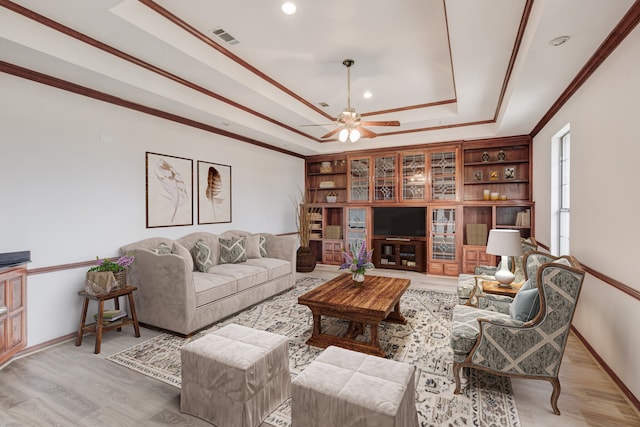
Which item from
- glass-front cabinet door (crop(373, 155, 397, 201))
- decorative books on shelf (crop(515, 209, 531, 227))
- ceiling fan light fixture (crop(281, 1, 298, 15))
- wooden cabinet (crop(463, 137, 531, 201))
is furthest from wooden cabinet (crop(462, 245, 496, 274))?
ceiling fan light fixture (crop(281, 1, 298, 15))

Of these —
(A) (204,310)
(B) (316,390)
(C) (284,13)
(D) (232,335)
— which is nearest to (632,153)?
(B) (316,390)

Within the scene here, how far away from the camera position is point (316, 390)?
1635mm

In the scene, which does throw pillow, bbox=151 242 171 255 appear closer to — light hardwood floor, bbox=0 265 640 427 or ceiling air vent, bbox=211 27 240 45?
light hardwood floor, bbox=0 265 640 427

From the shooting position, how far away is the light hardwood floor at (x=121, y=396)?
78.4 inches

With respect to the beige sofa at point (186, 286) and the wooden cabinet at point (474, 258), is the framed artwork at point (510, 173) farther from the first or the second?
the beige sofa at point (186, 286)

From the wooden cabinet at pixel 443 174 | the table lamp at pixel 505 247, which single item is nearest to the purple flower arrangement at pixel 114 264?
the table lamp at pixel 505 247

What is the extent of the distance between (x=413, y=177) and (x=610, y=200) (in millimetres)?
4048

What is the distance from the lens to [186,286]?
10.5ft

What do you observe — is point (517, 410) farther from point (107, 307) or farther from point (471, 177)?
point (471, 177)

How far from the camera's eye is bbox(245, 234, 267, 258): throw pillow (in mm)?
5083

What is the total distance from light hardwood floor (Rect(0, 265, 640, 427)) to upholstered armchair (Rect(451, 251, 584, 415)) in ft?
0.75

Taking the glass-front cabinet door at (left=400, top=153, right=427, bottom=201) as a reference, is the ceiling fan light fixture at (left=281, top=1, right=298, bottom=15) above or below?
above

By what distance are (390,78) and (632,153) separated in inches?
106

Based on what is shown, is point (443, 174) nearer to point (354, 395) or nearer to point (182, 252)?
point (182, 252)
